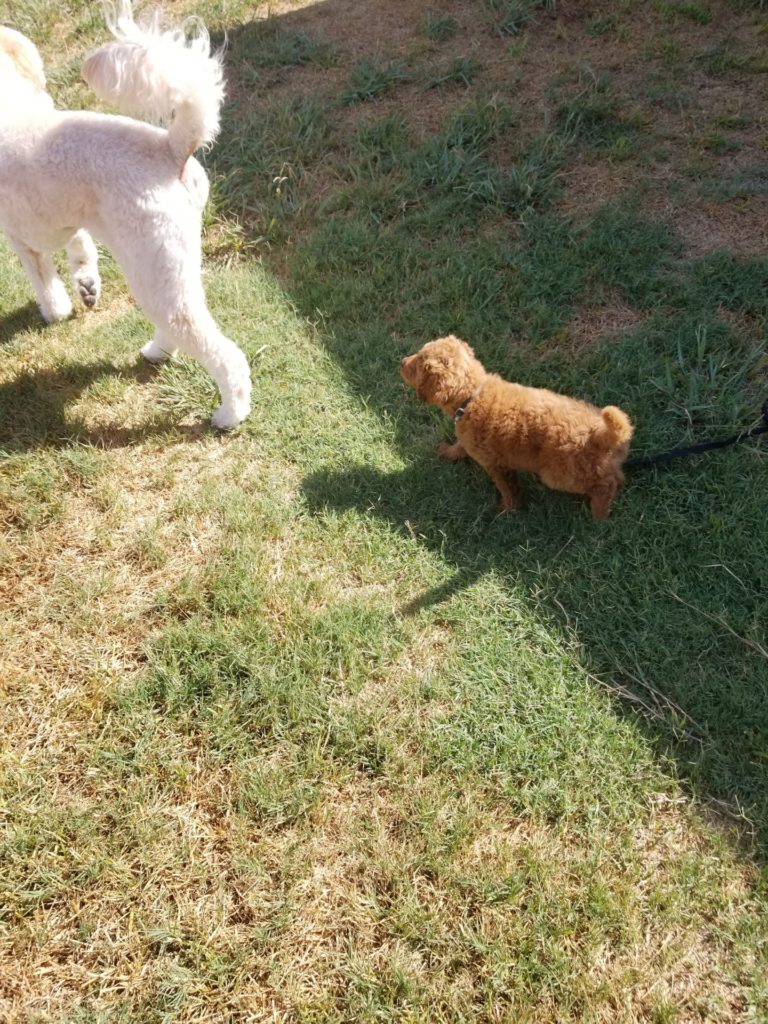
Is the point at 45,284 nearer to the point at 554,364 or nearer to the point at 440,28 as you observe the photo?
the point at 554,364

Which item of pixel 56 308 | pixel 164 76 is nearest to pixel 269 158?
pixel 56 308

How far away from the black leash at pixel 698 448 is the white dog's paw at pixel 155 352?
7.96 ft

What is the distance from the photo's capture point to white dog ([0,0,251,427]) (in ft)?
8.23

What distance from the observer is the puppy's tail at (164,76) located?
2477mm

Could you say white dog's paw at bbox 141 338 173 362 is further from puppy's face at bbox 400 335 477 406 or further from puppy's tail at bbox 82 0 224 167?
puppy's face at bbox 400 335 477 406

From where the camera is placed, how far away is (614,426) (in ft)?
8.29

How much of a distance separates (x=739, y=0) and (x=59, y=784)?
23.1ft

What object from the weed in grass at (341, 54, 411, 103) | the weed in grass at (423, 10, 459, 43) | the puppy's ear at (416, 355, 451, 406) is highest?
the weed in grass at (423, 10, 459, 43)

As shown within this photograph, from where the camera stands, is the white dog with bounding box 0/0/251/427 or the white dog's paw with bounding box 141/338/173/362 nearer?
the white dog with bounding box 0/0/251/427

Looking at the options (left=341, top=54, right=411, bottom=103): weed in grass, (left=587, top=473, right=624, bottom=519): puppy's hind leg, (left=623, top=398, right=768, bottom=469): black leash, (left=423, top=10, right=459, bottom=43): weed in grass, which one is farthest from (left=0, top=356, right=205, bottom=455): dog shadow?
(left=423, top=10, right=459, bottom=43): weed in grass

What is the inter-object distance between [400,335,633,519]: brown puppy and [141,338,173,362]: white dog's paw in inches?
57.3

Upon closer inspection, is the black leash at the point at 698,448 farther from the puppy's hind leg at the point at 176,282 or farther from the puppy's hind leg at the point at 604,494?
the puppy's hind leg at the point at 176,282

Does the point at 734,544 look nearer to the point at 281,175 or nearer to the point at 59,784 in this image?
the point at 59,784

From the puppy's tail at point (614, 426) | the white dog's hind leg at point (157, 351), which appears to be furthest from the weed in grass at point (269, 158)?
the puppy's tail at point (614, 426)
